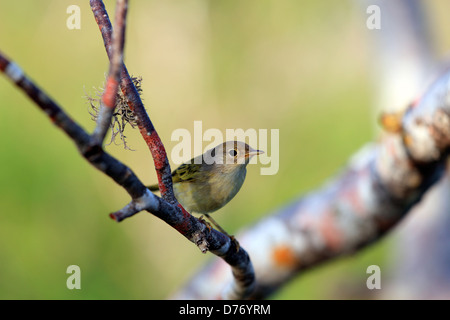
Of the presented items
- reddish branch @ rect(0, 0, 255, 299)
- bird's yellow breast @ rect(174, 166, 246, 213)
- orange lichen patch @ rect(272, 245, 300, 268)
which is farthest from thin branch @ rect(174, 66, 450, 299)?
reddish branch @ rect(0, 0, 255, 299)

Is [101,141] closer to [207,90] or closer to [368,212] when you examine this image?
[368,212]

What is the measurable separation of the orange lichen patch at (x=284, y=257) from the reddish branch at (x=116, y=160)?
1796mm

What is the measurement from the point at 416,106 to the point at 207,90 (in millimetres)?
3160

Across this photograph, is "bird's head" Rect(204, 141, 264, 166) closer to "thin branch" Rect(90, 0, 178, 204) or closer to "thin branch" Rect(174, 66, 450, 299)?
"thin branch" Rect(90, 0, 178, 204)

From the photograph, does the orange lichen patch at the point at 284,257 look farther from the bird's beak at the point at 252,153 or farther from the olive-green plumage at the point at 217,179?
the bird's beak at the point at 252,153

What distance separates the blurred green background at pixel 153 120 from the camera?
193 inches

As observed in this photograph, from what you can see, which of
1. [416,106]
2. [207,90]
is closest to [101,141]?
[416,106]

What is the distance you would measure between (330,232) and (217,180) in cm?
170

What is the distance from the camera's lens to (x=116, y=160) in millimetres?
1049

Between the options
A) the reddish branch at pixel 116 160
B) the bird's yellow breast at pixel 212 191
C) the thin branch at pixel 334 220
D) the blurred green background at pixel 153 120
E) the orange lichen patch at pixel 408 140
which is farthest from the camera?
the blurred green background at pixel 153 120

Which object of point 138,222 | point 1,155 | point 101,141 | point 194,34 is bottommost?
point 101,141

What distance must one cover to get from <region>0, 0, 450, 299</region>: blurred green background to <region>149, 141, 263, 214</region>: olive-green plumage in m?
1.89

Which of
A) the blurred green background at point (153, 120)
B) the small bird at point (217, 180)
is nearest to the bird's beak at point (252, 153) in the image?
the small bird at point (217, 180)
